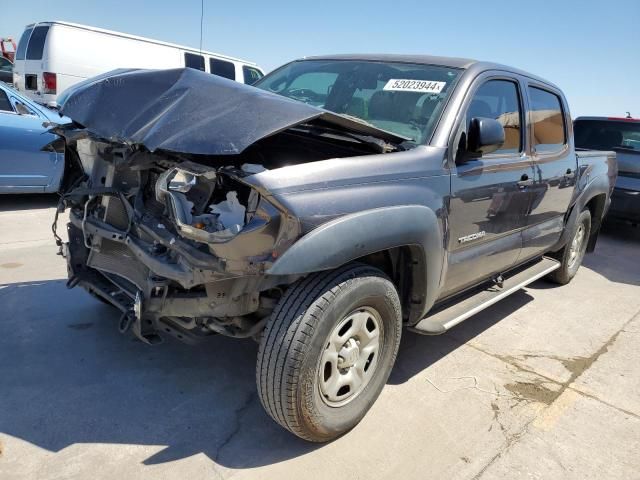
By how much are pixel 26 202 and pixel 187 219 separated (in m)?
6.16

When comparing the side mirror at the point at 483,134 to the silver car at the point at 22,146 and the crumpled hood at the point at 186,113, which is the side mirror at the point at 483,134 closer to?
the crumpled hood at the point at 186,113

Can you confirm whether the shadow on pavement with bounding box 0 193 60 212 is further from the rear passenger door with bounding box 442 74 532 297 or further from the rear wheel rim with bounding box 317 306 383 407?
the rear passenger door with bounding box 442 74 532 297

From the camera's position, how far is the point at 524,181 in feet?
12.2

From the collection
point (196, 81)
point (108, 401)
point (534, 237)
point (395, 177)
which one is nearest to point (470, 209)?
point (395, 177)

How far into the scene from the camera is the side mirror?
114 inches

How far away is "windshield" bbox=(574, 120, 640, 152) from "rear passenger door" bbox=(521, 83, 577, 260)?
3.92 metres

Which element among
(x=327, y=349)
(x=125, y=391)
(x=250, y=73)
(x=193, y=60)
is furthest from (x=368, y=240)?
(x=250, y=73)

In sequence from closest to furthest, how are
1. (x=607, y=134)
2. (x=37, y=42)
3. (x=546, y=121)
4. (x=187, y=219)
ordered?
(x=187, y=219) < (x=546, y=121) < (x=607, y=134) < (x=37, y=42)

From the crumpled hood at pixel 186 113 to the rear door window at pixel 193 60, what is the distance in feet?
34.1

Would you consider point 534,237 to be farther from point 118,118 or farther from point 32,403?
point 32,403

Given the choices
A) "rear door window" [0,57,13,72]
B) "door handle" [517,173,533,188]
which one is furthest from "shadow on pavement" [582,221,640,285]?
"rear door window" [0,57,13,72]

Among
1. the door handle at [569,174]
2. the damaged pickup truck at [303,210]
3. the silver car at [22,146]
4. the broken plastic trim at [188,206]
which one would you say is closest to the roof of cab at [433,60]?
the damaged pickup truck at [303,210]

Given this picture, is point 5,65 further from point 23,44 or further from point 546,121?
point 546,121

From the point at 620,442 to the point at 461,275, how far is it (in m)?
1.25
